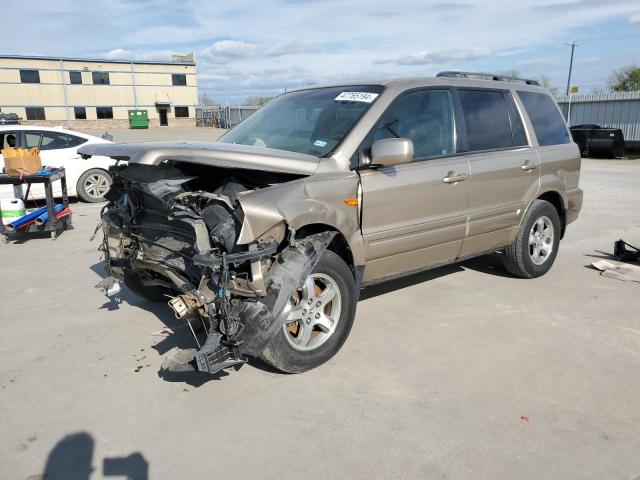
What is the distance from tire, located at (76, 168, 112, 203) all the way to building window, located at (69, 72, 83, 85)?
50.2 metres

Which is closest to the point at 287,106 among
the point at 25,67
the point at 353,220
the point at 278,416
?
the point at 353,220

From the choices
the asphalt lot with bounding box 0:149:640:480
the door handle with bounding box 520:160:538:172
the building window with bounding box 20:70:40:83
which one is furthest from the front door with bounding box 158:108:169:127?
the door handle with bounding box 520:160:538:172

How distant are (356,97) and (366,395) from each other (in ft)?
7.55

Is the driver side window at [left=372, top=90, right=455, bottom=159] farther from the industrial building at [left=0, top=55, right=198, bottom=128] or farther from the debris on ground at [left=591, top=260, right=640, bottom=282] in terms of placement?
the industrial building at [left=0, top=55, right=198, bottom=128]

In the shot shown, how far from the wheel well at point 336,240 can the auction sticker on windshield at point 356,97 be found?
1.11 m

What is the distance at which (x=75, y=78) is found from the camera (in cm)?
5412

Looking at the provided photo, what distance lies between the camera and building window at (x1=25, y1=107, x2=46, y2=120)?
52594mm

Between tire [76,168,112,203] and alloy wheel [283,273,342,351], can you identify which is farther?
tire [76,168,112,203]

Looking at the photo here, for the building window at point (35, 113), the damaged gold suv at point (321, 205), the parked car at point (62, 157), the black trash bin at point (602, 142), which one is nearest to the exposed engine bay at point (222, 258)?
the damaged gold suv at point (321, 205)

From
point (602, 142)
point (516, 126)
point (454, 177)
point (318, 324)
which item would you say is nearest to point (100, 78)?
point (602, 142)

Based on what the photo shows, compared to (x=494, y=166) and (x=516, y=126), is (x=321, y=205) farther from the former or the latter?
(x=516, y=126)

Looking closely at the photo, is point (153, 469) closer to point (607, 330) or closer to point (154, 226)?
point (154, 226)

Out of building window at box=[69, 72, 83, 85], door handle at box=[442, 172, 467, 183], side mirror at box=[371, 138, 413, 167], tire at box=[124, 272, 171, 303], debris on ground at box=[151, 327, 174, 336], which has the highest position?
building window at box=[69, 72, 83, 85]

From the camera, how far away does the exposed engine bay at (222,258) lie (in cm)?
317
